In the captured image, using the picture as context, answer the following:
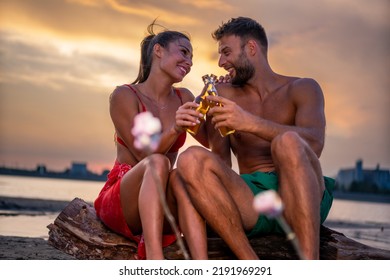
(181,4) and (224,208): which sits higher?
(181,4)

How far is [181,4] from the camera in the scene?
465 centimetres

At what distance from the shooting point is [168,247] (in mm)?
Result: 3455

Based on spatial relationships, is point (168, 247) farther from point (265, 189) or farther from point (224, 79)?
point (224, 79)

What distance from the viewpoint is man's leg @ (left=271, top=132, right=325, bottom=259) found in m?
2.99

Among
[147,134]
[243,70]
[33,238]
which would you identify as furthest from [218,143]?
[33,238]

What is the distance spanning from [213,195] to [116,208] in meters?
0.68

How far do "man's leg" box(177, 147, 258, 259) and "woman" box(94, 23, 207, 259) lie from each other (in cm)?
9

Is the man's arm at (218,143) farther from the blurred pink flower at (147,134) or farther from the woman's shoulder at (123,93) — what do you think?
the blurred pink flower at (147,134)

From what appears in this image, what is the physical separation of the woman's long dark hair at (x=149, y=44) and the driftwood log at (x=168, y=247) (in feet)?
3.33

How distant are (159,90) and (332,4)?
178cm

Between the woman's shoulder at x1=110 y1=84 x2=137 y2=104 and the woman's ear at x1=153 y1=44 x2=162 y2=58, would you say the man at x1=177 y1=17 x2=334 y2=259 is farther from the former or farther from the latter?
the woman's shoulder at x1=110 y1=84 x2=137 y2=104

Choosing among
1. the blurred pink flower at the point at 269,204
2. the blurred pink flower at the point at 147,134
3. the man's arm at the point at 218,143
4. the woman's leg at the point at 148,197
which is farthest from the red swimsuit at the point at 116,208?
the blurred pink flower at the point at 269,204

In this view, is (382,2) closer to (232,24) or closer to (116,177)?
(232,24)
